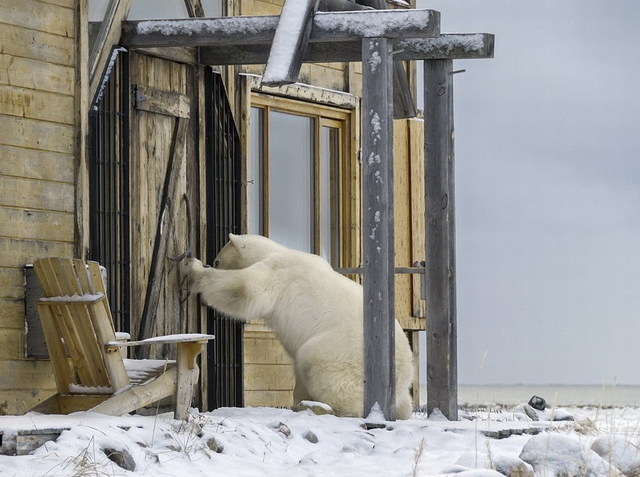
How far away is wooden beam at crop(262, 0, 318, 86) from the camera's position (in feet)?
25.0

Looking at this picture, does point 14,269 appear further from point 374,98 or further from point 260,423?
point 374,98

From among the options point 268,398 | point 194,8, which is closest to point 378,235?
point 194,8

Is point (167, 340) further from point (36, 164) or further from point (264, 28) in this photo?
point (264, 28)

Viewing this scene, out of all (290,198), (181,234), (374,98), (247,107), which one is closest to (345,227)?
(290,198)

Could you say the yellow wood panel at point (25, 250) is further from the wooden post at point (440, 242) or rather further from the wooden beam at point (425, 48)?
the wooden post at point (440, 242)

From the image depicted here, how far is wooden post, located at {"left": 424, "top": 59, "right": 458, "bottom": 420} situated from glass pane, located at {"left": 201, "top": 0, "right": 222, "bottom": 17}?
2132mm

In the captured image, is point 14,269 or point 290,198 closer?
point 14,269

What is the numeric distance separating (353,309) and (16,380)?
238cm

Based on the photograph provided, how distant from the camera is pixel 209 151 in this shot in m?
9.41

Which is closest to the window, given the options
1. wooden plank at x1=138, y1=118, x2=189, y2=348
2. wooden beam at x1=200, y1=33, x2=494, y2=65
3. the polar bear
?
wooden plank at x1=138, y1=118, x2=189, y2=348

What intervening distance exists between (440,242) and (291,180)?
2.60 metres

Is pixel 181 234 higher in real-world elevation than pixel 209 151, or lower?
lower

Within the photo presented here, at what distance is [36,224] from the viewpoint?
7672mm

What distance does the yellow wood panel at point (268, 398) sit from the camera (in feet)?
33.1
